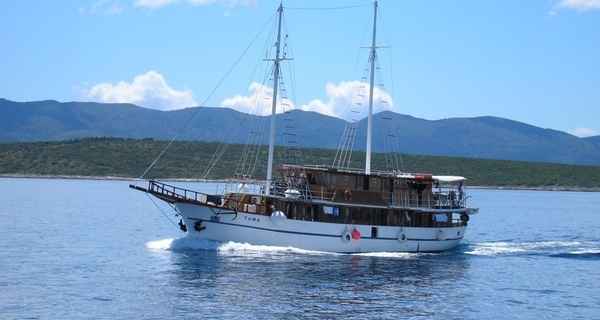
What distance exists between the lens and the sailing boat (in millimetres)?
48844

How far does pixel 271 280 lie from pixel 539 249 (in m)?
27.5

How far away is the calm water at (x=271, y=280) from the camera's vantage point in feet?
110

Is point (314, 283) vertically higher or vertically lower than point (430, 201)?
lower

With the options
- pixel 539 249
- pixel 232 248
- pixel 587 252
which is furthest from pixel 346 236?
pixel 587 252

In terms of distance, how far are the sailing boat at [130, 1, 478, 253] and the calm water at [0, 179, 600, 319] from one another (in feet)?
3.34

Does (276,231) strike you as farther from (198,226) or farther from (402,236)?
(402,236)

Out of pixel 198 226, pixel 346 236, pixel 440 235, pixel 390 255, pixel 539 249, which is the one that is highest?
pixel 198 226

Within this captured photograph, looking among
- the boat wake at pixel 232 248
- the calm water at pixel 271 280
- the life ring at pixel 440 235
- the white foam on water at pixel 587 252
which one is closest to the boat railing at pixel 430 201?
the life ring at pixel 440 235

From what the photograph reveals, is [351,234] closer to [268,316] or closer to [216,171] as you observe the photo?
[268,316]

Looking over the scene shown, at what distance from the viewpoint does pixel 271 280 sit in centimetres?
3994

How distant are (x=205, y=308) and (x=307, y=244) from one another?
17086mm

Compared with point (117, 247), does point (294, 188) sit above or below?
above

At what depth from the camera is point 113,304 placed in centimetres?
3359

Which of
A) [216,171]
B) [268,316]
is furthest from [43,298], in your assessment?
[216,171]
